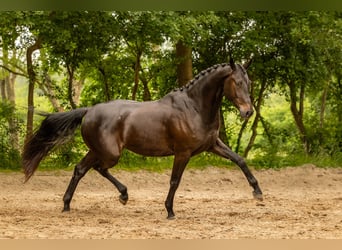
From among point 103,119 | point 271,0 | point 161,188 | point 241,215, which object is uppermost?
point 271,0

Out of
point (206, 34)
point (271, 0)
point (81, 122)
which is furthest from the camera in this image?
point (206, 34)

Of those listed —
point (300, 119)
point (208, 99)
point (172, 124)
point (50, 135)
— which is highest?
point (208, 99)

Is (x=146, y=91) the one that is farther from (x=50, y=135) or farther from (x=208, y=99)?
(x=208, y=99)

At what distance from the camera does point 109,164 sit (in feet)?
22.7

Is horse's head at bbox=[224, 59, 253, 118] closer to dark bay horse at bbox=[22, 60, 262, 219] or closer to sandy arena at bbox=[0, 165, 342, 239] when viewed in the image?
dark bay horse at bbox=[22, 60, 262, 219]

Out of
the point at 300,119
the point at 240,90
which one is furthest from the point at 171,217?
the point at 300,119

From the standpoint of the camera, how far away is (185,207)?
25.8 feet

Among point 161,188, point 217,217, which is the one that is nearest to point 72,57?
point 161,188

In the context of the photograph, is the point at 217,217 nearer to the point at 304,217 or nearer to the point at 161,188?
the point at 304,217

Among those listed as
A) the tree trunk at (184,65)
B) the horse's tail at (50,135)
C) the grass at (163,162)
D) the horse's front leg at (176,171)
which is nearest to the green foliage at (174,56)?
the grass at (163,162)

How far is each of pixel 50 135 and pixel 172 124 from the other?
1679mm

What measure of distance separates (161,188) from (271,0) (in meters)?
8.95

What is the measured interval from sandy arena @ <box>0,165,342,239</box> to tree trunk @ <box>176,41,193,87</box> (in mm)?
3138

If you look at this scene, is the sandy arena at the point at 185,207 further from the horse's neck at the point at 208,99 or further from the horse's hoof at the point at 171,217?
the horse's neck at the point at 208,99
